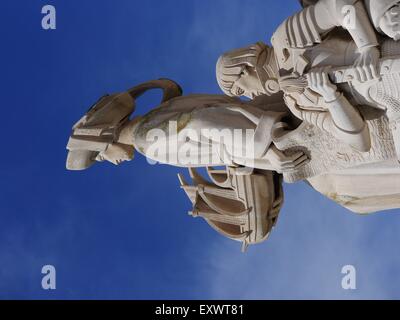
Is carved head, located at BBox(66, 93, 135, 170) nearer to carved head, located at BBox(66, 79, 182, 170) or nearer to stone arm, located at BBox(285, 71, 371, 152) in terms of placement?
carved head, located at BBox(66, 79, 182, 170)

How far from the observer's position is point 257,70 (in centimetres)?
574

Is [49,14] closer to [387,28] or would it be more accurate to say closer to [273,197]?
[273,197]

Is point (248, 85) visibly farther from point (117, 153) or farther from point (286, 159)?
point (117, 153)

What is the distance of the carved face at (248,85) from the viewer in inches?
231

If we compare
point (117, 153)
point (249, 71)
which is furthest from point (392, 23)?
point (117, 153)

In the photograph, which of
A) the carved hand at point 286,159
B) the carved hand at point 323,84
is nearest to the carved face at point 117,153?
the carved hand at point 286,159

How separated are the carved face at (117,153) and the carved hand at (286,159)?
1.64 m

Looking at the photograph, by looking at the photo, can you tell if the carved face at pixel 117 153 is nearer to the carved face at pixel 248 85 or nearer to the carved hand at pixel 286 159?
the carved face at pixel 248 85

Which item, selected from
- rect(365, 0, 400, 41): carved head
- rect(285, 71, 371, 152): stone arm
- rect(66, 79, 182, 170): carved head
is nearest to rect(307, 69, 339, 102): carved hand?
rect(285, 71, 371, 152): stone arm

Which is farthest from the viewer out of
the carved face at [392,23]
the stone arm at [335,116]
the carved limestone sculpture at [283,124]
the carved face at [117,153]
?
the carved face at [117,153]

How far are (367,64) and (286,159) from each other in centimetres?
126

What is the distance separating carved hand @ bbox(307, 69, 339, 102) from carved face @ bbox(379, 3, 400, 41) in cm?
53

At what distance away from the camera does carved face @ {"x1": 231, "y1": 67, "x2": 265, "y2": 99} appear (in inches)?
231
